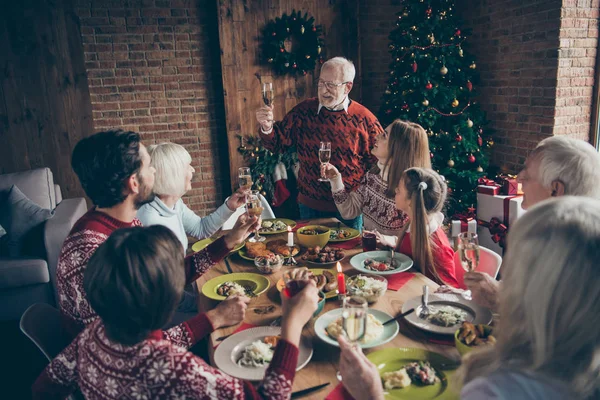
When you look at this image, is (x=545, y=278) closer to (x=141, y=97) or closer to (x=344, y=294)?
(x=344, y=294)

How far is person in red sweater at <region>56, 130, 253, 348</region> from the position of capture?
57.9 inches

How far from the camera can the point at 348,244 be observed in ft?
7.62

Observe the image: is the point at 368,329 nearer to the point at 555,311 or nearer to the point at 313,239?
the point at 555,311

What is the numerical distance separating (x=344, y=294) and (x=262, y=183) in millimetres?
3267

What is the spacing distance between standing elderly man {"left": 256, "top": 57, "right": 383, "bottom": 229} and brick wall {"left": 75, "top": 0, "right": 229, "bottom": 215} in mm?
1704

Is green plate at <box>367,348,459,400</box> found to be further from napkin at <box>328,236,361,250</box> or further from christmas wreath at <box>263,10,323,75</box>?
christmas wreath at <box>263,10,323,75</box>

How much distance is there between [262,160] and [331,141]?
5.42 feet

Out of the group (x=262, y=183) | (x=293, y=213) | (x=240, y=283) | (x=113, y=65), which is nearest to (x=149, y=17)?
(x=113, y=65)

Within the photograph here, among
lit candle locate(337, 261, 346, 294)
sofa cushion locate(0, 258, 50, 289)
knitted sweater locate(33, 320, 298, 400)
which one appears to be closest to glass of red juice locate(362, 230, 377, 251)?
lit candle locate(337, 261, 346, 294)

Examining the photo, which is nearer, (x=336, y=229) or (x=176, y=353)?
(x=176, y=353)

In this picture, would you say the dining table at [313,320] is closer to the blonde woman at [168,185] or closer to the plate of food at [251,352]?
the plate of food at [251,352]

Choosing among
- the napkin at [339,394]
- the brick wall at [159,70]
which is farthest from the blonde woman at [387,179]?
the brick wall at [159,70]

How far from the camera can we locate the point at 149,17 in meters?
4.50

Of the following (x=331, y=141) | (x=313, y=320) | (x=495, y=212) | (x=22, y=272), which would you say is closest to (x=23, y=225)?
(x=22, y=272)
